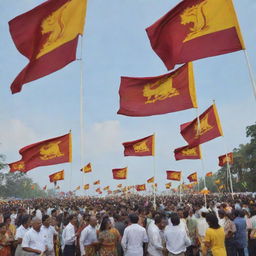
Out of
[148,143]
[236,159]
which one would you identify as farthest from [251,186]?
[148,143]

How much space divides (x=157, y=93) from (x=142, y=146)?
6518 millimetres

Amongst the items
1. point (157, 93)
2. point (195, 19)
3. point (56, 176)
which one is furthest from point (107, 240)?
point (56, 176)

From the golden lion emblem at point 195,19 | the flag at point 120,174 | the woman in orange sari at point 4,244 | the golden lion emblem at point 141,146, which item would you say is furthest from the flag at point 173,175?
the woman in orange sari at point 4,244

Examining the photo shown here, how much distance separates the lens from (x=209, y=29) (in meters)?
7.72

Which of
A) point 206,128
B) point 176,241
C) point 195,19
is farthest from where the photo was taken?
point 206,128

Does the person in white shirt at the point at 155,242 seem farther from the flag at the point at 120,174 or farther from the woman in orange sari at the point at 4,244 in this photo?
the flag at the point at 120,174

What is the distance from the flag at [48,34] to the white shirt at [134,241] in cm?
548

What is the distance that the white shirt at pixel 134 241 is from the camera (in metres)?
6.28

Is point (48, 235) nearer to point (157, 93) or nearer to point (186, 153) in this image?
point (157, 93)

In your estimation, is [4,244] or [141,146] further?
[141,146]

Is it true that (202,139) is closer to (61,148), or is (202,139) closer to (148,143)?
(148,143)

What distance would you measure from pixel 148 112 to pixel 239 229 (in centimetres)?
524

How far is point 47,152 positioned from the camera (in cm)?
1280

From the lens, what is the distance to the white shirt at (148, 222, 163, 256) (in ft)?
21.1
